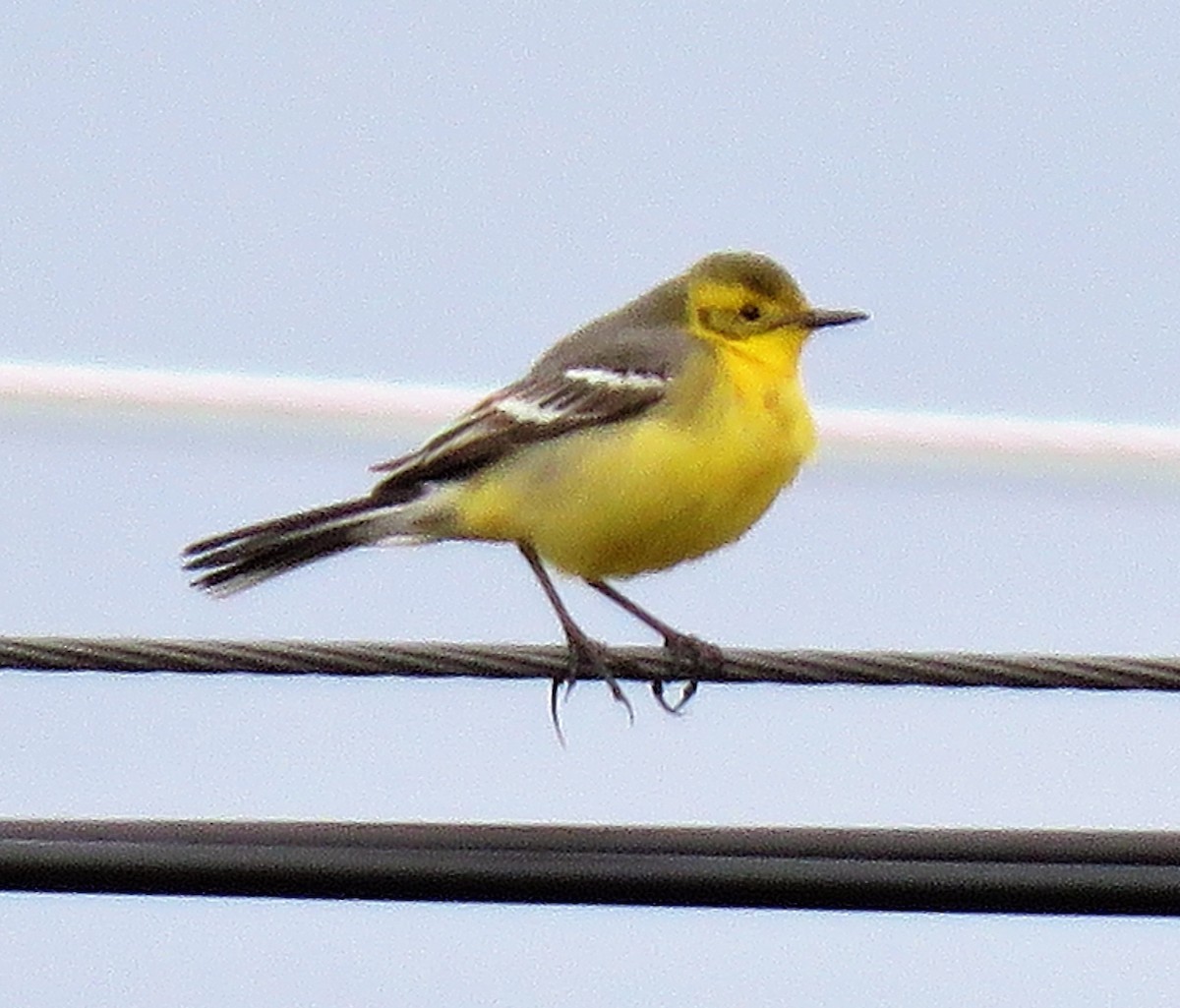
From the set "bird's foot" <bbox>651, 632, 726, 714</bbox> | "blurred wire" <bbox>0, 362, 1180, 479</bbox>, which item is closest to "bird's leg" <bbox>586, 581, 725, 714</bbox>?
"bird's foot" <bbox>651, 632, 726, 714</bbox>

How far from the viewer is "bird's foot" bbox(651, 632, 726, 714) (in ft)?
23.9

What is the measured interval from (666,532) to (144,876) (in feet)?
8.36

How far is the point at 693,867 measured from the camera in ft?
18.0

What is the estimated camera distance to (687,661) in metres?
7.43

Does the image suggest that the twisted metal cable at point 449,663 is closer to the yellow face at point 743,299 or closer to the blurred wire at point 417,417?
the yellow face at point 743,299

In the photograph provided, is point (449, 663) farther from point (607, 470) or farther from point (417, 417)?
point (417, 417)

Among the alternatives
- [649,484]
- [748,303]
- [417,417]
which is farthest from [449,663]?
[417,417]

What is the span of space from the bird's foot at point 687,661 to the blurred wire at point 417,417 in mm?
6107

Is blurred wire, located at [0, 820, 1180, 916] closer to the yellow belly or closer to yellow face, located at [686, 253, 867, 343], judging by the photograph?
the yellow belly

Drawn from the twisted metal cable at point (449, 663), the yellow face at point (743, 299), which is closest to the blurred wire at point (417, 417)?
the yellow face at point (743, 299)

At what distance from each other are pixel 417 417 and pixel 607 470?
257 inches

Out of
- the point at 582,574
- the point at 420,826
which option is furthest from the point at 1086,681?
the point at 582,574

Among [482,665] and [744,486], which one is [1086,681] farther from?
[744,486]

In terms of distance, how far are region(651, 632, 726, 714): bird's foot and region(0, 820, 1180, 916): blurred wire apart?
146 cm
